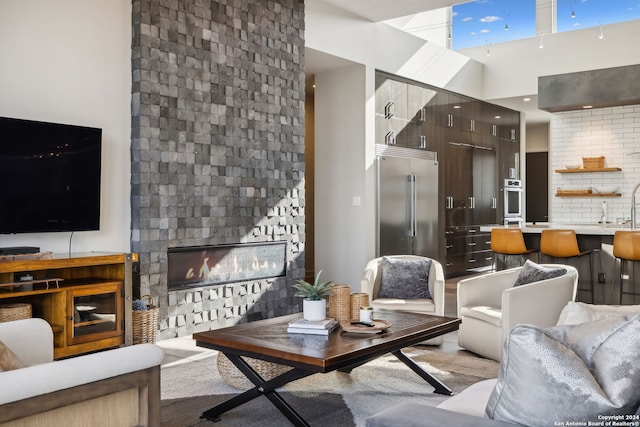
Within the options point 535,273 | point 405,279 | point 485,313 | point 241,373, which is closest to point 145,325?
point 241,373

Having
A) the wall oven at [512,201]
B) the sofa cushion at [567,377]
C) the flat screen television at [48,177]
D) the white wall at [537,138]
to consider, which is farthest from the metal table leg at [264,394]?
the white wall at [537,138]

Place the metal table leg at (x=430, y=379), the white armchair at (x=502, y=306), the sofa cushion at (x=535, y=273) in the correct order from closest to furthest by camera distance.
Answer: the metal table leg at (x=430, y=379) < the white armchair at (x=502, y=306) < the sofa cushion at (x=535, y=273)

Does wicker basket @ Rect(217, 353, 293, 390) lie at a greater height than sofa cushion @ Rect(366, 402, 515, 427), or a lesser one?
lesser

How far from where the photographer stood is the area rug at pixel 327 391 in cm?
303

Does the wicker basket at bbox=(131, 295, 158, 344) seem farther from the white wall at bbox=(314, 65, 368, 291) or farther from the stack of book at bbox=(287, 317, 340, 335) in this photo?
the white wall at bbox=(314, 65, 368, 291)

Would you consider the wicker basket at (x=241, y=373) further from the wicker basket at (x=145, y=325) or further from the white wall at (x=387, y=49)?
the white wall at (x=387, y=49)

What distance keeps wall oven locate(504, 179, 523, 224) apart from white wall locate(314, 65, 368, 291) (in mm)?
4243

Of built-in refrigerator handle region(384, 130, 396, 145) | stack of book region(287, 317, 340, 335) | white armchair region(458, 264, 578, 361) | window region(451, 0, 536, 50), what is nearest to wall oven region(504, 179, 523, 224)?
window region(451, 0, 536, 50)

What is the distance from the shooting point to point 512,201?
10719 mm

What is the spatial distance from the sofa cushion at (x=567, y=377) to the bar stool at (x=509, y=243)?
458 cm

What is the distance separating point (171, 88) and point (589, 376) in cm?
418

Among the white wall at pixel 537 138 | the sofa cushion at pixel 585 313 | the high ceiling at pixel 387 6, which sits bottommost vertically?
the sofa cushion at pixel 585 313

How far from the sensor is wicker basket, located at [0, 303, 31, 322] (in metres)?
3.69

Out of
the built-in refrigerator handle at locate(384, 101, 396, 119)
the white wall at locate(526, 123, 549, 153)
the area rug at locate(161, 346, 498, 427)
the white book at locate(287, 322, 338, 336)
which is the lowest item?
the area rug at locate(161, 346, 498, 427)
